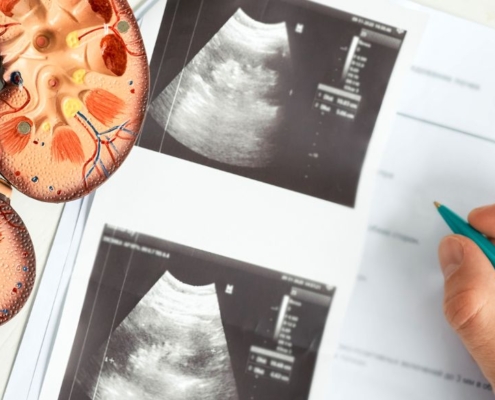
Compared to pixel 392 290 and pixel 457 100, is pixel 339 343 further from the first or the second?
pixel 457 100

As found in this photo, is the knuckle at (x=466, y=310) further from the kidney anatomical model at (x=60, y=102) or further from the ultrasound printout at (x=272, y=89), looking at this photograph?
the kidney anatomical model at (x=60, y=102)

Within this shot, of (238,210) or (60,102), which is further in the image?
(238,210)

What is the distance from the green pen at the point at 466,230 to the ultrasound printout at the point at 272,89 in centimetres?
6

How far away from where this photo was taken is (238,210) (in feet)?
1.29

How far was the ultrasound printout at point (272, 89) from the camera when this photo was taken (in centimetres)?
39

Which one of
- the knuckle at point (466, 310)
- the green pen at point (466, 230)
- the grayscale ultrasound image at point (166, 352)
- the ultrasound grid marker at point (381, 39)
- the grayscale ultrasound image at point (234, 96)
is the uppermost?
the ultrasound grid marker at point (381, 39)

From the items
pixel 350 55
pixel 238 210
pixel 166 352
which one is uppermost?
pixel 350 55

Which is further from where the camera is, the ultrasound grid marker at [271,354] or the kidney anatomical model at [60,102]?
the ultrasound grid marker at [271,354]

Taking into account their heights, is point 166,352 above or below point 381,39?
below

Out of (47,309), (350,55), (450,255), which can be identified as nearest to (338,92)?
(350,55)

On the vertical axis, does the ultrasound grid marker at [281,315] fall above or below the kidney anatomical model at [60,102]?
below

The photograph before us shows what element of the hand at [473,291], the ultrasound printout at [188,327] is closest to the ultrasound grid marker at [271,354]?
the ultrasound printout at [188,327]

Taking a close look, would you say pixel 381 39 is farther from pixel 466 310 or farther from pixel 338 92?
pixel 466 310

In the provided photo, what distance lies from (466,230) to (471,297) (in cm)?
5
